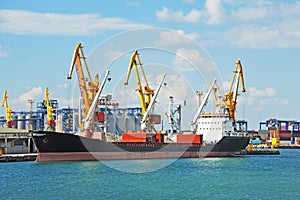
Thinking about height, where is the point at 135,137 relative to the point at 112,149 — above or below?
above

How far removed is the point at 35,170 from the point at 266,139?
→ 118686 mm

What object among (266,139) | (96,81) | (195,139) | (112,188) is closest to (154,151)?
(195,139)

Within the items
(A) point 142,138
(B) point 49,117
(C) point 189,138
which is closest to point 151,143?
(A) point 142,138

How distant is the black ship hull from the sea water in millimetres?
1861

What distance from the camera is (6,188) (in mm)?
37656

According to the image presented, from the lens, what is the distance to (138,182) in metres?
41.4

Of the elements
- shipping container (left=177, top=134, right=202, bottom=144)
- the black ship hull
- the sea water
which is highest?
shipping container (left=177, top=134, right=202, bottom=144)

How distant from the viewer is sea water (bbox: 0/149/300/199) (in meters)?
35.1

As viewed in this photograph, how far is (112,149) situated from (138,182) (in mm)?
20531

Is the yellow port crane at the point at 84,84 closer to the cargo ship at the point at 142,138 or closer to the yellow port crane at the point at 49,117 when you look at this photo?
the cargo ship at the point at 142,138

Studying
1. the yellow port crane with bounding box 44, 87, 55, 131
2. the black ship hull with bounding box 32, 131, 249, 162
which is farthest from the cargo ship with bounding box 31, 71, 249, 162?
the yellow port crane with bounding box 44, 87, 55, 131

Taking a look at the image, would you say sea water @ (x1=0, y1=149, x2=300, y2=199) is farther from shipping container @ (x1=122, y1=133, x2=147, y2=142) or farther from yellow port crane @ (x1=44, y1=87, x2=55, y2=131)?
yellow port crane @ (x1=44, y1=87, x2=55, y2=131)

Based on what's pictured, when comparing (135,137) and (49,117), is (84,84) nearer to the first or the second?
(135,137)

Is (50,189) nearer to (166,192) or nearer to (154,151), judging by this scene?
(166,192)
